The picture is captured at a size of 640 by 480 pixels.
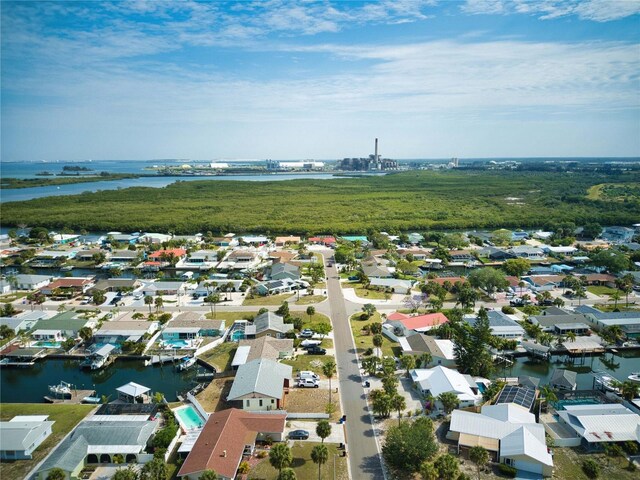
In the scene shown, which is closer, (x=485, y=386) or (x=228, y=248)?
(x=485, y=386)

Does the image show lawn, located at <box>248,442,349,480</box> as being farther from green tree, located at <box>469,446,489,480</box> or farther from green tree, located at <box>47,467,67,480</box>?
green tree, located at <box>47,467,67,480</box>

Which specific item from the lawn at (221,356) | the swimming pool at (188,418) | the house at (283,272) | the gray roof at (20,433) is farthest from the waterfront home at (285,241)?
the gray roof at (20,433)

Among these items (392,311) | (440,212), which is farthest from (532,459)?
(440,212)

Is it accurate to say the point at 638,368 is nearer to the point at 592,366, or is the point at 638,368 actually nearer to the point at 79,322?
the point at 592,366

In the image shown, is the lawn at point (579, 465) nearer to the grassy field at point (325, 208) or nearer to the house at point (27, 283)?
the house at point (27, 283)

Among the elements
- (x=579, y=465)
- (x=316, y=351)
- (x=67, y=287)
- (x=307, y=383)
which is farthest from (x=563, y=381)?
(x=67, y=287)

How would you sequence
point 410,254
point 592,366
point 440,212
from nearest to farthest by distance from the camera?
1. point 592,366
2. point 410,254
3. point 440,212

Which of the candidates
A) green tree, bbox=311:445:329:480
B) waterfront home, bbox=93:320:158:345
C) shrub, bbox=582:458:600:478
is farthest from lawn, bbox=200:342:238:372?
→ shrub, bbox=582:458:600:478
